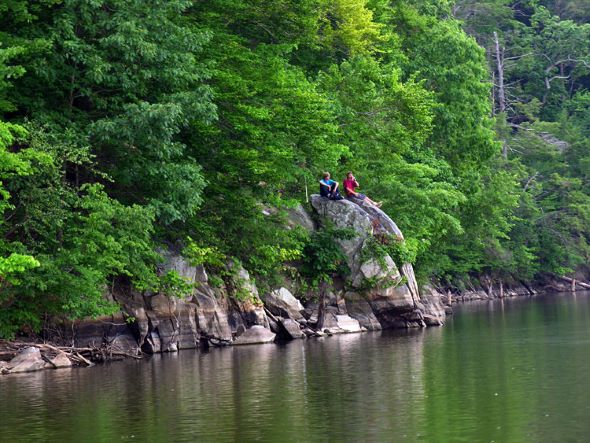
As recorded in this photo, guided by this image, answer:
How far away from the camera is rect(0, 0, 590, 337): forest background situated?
31.5m

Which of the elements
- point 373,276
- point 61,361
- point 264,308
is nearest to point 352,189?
point 373,276

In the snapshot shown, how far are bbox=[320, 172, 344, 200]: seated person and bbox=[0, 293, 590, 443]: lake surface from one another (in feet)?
35.5

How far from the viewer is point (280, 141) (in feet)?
130

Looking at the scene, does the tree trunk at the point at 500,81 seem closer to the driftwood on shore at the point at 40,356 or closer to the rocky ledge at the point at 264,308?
the rocky ledge at the point at 264,308

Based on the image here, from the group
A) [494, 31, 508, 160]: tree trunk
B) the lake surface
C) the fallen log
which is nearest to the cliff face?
the lake surface

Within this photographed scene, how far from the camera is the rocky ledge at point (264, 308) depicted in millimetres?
33719

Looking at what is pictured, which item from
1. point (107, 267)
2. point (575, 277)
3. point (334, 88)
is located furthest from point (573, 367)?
point (575, 277)

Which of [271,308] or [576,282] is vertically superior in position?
[576,282]

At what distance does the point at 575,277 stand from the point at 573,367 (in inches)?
2197

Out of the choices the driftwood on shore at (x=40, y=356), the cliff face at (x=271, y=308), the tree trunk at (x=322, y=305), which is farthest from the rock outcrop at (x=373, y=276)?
the driftwood on shore at (x=40, y=356)

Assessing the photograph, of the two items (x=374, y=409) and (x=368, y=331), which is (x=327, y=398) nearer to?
(x=374, y=409)

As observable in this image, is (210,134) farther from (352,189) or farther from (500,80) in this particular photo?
(500,80)

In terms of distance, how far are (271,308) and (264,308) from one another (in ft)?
2.67

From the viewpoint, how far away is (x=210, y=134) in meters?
36.8
